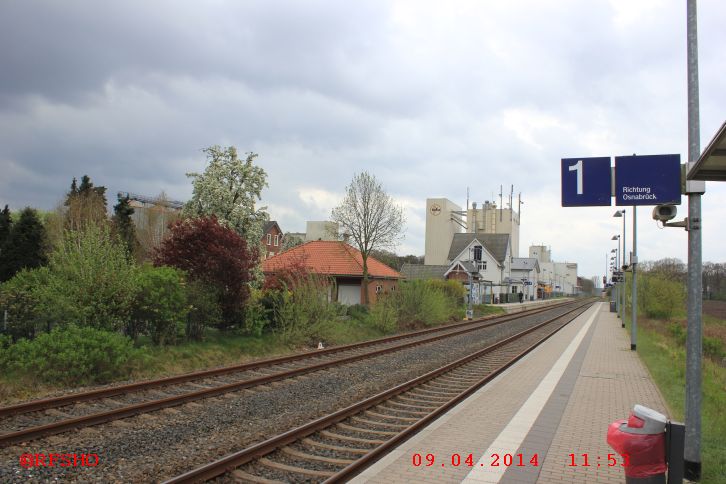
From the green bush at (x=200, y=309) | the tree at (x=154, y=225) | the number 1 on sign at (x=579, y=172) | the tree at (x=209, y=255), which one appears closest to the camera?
the number 1 on sign at (x=579, y=172)

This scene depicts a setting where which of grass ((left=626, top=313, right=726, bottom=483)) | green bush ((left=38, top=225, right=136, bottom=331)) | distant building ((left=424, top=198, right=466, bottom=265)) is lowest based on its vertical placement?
grass ((left=626, top=313, right=726, bottom=483))

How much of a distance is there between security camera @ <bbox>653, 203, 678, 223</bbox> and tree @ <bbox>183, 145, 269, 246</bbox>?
837 inches

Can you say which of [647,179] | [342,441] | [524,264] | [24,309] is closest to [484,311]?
→ [24,309]

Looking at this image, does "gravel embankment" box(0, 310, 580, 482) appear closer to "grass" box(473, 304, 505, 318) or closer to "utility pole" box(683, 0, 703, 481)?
"utility pole" box(683, 0, 703, 481)

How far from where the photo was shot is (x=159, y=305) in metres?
14.7

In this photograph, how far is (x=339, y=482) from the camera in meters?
5.72

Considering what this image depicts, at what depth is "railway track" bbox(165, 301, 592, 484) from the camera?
A: 6047 millimetres

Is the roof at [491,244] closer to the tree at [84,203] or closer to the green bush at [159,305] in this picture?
the tree at [84,203]

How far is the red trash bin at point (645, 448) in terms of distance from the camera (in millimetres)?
4953

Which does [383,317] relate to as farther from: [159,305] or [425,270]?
[425,270]

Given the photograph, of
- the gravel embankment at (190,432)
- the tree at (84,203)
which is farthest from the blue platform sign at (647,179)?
the tree at (84,203)

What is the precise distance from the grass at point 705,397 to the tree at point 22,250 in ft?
75.4

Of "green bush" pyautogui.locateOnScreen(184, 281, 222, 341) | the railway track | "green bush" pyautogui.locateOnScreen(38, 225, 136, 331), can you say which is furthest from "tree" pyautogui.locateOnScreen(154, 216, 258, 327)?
the railway track

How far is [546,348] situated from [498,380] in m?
8.53
